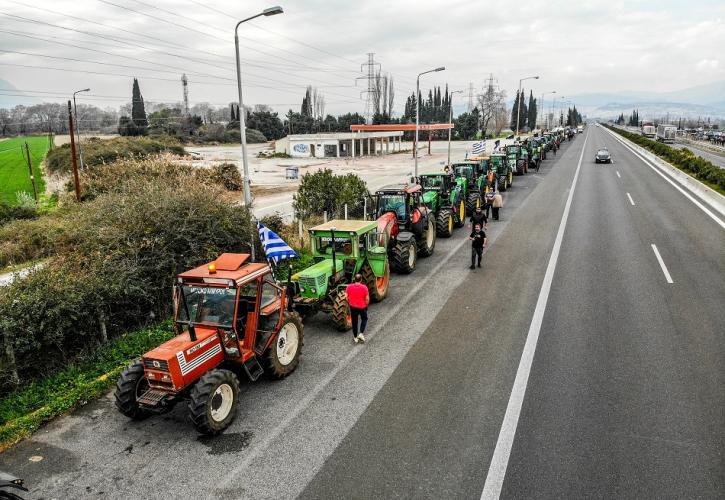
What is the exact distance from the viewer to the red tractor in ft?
21.8

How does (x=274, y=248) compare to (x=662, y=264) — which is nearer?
(x=274, y=248)

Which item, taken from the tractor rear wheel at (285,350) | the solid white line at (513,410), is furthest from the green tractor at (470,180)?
the tractor rear wheel at (285,350)

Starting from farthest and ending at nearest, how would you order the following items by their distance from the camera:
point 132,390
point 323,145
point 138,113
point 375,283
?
point 138,113, point 323,145, point 375,283, point 132,390

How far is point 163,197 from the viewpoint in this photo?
1235 cm

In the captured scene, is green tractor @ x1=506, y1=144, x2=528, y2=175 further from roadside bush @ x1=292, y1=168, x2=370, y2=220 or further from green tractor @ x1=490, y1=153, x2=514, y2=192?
roadside bush @ x1=292, y1=168, x2=370, y2=220

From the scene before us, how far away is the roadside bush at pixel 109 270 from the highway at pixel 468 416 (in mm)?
1613

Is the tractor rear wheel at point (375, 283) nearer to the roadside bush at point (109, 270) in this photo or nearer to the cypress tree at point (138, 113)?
the roadside bush at point (109, 270)

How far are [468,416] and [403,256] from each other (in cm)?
687

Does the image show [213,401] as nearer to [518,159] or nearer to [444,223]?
[444,223]

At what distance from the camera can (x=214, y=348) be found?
7.22 metres

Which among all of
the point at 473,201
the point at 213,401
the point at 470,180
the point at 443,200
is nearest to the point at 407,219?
the point at 443,200

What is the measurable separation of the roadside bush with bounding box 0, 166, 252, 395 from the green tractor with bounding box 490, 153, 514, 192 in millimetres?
19587

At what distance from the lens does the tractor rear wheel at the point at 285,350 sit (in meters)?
8.01

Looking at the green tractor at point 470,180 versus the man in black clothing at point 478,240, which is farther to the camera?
the green tractor at point 470,180
